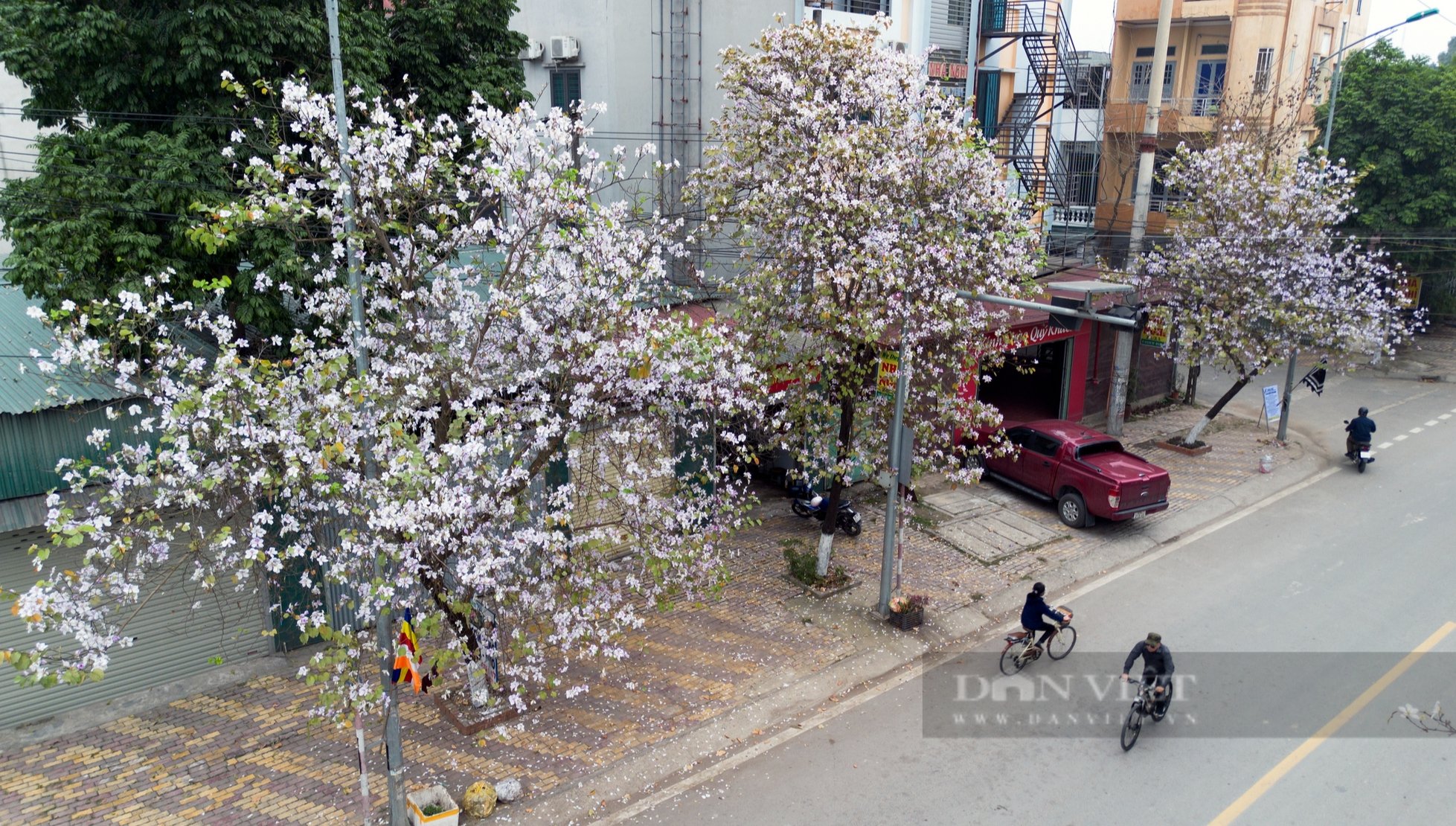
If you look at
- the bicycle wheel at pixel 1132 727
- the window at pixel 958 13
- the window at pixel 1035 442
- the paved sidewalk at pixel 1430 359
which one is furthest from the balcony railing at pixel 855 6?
the paved sidewalk at pixel 1430 359

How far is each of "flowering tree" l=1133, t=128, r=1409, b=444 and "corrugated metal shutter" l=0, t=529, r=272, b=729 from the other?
799 inches

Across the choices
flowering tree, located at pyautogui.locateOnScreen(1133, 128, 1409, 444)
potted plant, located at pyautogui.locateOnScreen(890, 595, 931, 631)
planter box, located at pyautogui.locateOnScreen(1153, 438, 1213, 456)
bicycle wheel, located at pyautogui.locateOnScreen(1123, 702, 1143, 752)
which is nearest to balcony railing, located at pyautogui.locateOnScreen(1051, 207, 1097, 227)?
flowering tree, located at pyautogui.locateOnScreen(1133, 128, 1409, 444)

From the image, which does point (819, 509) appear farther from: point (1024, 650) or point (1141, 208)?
point (1141, 208)

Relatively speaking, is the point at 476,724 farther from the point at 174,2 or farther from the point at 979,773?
the point at 174,2

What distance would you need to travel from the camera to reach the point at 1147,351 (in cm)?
2620

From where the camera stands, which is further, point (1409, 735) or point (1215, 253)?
point (1215, 253)

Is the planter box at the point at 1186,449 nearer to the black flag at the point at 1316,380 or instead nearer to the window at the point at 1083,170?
the black flag at the point at 1316,380

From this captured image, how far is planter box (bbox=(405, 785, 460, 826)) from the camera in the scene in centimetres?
940

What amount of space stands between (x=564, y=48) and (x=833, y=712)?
1572cm

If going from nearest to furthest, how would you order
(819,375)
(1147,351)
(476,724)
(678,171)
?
(476,724)
(819,375)
(678,171)
(1147,351)

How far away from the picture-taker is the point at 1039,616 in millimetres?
12641

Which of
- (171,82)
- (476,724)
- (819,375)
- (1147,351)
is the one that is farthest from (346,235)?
(1147,351)

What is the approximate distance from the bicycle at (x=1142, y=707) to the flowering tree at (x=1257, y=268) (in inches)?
487

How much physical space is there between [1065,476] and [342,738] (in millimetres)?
13624
